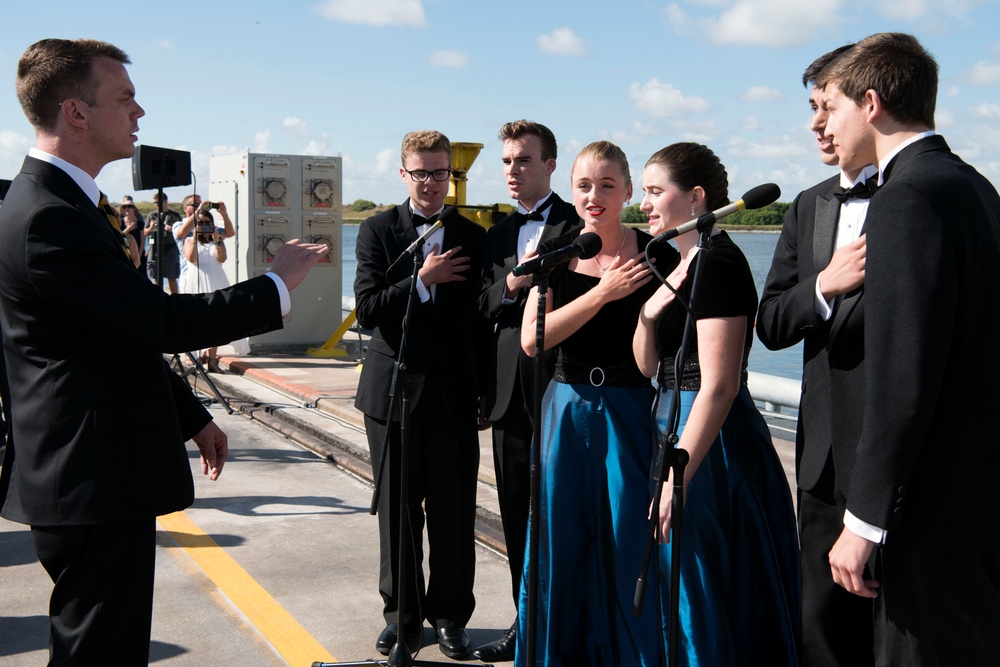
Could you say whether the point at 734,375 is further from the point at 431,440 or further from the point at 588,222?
the point at 431,440

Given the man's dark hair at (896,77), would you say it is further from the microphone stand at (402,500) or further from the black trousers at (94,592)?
the black trousers at (94,592)

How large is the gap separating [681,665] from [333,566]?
271 centimetres

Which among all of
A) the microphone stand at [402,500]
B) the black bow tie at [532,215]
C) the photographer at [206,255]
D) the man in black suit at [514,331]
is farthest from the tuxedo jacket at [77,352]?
the photographer at [206,255]

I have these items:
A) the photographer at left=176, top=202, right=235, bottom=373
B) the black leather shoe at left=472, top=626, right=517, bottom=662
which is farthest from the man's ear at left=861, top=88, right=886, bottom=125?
the photographer at left=176, top=202, right=235, bottom=373

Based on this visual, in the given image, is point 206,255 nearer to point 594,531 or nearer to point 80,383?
point 594,531

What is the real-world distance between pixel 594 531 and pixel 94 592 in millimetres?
1708

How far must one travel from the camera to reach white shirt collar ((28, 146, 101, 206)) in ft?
9.43

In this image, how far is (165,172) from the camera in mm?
9438

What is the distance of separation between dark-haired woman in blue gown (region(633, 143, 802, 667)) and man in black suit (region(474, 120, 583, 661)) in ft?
2.64

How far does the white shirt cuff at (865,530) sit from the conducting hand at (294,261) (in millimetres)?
1682

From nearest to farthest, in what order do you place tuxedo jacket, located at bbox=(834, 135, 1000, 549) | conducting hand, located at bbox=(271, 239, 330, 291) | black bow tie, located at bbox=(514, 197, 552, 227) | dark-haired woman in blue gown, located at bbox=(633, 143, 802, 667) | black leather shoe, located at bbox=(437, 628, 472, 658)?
tuxedo jacket, located at bbox=(834, 135, 1000, 549)
conducting hand, located at bbox=(271, 239, 330, 291)
dark-haired woman in blue gown, located at bbox=(633, 143, 802, 667)
black leather shoe, located at bbox=(437, 628, 472, 658)
black bow tie, located at bbox=(514, 197, 552, 227)

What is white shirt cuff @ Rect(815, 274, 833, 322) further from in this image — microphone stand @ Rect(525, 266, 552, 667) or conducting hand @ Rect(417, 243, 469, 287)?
conducting hand @ Rect(417, 243, 469, 287)

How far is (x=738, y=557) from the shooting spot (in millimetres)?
3365

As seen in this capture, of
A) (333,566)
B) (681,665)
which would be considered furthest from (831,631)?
(333,566)
